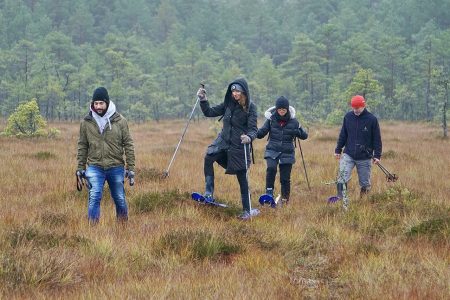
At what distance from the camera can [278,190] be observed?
9.53 metres

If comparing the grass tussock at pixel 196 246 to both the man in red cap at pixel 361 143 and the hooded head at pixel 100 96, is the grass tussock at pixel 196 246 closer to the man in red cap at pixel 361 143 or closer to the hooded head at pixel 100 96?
the hooded head at pixel 100 96

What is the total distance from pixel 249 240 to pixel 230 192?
157 inches

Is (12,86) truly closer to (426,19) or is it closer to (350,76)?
(350,76)

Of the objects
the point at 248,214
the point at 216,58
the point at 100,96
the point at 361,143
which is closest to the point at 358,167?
the point at 361,143

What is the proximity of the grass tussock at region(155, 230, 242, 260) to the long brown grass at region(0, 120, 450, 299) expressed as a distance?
1 centimetres

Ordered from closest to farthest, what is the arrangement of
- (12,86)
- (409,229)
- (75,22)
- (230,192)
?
1. (409,229)
2. (230,192)
3. (12,86)
4. (75,22)

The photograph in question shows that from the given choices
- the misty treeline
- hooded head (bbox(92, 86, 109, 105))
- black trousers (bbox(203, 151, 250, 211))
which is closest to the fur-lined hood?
black trousers (bbox(203, 151, 250, 211))

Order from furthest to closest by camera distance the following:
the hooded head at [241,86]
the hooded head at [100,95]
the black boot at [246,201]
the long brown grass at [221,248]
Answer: the black boot at [246,201] → the hooded head at [241,86] → the hooded head at [100,95] → the long brown grass at [221,248]

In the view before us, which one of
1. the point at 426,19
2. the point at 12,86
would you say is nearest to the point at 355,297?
the point at 12,86

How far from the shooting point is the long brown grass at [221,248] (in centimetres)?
367

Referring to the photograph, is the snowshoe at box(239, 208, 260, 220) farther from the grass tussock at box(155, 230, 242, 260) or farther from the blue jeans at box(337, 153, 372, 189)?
the blue jeans at box(337, 153, 372, 189)

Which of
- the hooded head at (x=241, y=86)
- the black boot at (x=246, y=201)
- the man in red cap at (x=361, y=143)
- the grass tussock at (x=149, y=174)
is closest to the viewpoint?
the hooded head at (x=241, y=86)

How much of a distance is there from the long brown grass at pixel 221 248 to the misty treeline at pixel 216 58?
1010 inches

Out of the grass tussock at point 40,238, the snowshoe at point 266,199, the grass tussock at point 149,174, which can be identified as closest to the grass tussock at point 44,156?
the grass tussock at point 149,174
